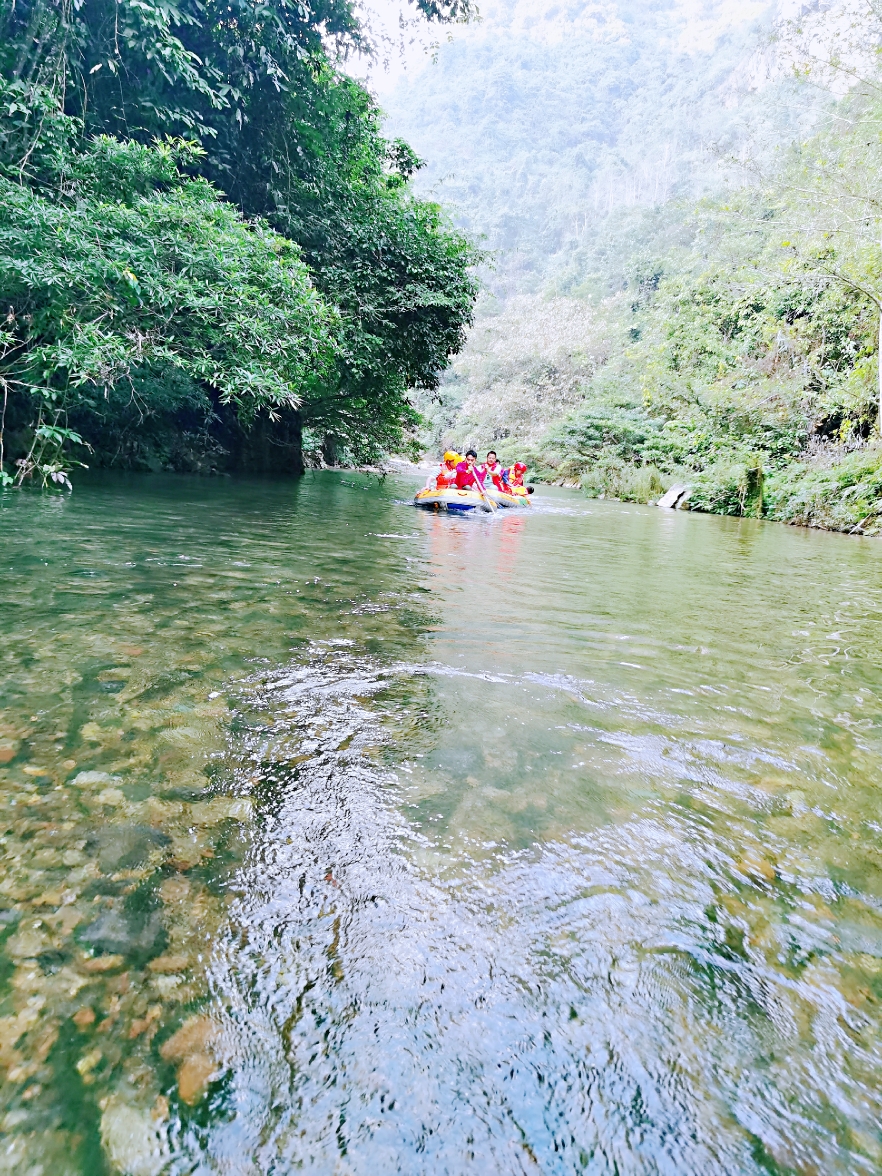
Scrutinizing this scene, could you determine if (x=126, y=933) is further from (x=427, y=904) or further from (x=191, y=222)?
(x=191, y=222)

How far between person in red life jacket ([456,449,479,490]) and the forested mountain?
195 inches

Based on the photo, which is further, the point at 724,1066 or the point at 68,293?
the point at 68,293

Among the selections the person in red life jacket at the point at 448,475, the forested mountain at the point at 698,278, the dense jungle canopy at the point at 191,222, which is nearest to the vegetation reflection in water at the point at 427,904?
the dense jungle canopy at the point at 191,222

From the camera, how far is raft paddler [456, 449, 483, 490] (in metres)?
13.0

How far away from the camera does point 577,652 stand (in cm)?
358

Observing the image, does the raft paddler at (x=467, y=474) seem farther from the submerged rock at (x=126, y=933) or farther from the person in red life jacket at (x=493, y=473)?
the submerged rock at (x=126, y=933)

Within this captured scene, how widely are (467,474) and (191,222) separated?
282 inches

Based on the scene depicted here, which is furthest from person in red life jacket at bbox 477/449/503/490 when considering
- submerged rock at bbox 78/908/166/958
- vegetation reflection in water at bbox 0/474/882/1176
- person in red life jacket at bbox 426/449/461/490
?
submerged rock at bbox 78/908/166/958

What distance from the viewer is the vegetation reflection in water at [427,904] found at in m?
1.06

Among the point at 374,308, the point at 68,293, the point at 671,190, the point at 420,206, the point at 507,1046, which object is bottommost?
the point at 507,1046

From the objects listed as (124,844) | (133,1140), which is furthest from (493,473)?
(133,1140)

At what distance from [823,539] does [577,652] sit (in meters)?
11.0

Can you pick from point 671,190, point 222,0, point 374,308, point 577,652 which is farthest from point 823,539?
point 671,190

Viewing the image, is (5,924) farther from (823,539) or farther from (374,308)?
(823,539)
